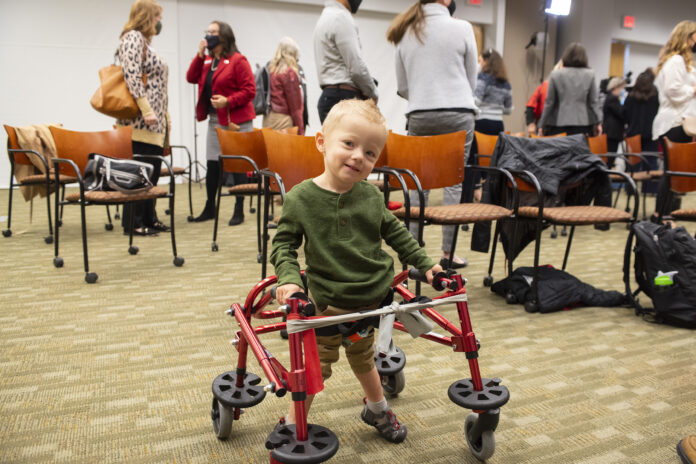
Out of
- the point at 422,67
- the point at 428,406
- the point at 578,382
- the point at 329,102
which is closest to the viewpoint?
the point at 428,406

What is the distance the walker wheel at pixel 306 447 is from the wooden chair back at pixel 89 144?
268 centimetres

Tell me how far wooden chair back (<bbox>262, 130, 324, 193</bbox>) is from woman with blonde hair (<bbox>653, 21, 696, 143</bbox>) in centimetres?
310

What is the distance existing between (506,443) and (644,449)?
0.35 meters

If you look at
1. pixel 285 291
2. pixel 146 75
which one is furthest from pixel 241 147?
pixel 285 291

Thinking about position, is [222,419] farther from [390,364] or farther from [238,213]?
[238,213]

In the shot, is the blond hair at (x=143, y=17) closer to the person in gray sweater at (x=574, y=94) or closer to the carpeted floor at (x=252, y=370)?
the carpeted floor at (x=252, y=370)

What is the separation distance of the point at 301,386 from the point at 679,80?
165 inches

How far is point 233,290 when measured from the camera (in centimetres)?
275

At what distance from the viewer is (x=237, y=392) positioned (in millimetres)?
1350

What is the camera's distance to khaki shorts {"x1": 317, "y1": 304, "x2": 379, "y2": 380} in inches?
51.6

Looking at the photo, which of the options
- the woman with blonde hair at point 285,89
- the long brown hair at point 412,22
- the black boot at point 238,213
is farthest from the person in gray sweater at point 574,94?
the black boot at point 238,213

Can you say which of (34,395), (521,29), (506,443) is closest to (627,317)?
(506,443)

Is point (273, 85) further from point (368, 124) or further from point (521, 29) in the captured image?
point (521, 29)

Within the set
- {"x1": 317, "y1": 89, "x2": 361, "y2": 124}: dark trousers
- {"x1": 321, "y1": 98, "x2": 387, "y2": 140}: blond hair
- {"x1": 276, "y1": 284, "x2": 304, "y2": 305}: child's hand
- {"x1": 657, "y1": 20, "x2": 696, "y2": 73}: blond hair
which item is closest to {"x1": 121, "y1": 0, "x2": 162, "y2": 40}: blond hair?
{"x1": 317, "y1": 89, "x2": 361, "y2": 124}: dark trousers
